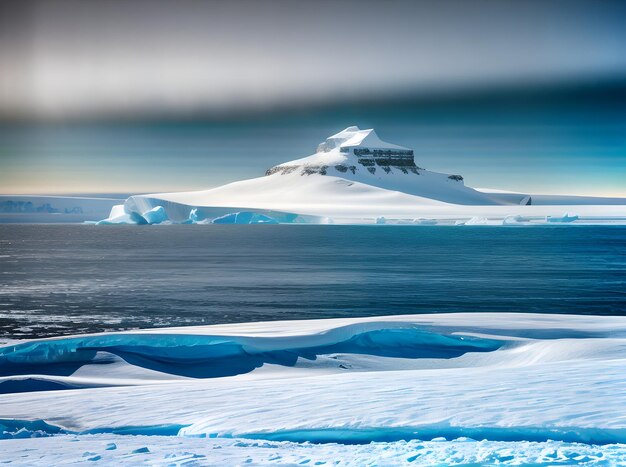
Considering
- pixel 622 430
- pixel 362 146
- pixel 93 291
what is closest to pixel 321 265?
pixel 93 291

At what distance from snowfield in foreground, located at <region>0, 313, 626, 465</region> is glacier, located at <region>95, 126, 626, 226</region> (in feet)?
205

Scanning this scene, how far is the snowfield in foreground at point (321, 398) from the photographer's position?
4.58m

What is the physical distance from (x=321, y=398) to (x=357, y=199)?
11324 cm

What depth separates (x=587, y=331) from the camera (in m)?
9.66

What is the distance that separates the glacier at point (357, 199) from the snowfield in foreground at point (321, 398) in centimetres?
6248

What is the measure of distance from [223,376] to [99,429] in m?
3.37

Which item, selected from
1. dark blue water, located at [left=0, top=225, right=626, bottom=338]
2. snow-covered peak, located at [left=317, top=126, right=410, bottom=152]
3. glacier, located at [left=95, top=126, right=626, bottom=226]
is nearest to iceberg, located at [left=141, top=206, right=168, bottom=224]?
glacier, located at [left=95, top=126, right=626, bottom=226]

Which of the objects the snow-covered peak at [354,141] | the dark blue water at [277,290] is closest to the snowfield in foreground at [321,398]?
the dark blue water at [277,290]

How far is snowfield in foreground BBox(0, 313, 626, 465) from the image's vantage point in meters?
4.58

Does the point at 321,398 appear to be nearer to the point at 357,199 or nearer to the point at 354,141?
the point at 357,199

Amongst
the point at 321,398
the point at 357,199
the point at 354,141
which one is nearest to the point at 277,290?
the point at 321,398

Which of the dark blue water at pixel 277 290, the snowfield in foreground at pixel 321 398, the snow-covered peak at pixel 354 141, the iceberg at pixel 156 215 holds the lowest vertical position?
the dark blue water at pixel 277 290

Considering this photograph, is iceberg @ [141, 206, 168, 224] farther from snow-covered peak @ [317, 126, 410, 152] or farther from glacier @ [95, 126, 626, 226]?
snow-covered peak @ [317, 126, 410, 152]

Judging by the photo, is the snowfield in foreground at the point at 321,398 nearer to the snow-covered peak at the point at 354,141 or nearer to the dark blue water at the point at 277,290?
the dark blue water at the point at 277,290
